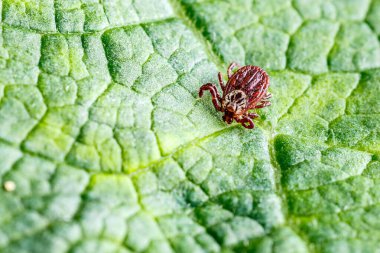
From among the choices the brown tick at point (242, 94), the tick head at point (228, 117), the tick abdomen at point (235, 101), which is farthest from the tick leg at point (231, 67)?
the tick head at point (228, 117)

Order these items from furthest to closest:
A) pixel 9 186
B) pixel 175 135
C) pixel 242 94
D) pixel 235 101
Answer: pixel 242 94
pixel 235 101
pixel 175 135
pixel 9 186

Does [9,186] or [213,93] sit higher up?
[9,186]

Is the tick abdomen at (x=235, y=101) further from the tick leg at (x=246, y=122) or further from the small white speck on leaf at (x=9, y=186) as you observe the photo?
the small white speck on leaf at (x=9, y=186)

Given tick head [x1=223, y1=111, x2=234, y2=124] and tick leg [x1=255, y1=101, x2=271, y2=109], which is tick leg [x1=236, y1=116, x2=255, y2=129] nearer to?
tick head [x1=223, y1=111, x2=234, y2=124]

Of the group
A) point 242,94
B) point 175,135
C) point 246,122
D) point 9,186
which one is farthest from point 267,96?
point 9,186

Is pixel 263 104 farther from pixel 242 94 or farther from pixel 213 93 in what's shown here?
pixel 213 93

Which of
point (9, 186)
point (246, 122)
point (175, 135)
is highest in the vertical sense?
point (9, 186)

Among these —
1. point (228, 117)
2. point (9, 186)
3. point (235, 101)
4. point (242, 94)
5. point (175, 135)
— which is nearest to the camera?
point (9, 186)

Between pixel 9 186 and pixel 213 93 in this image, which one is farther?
pixel 213 93
